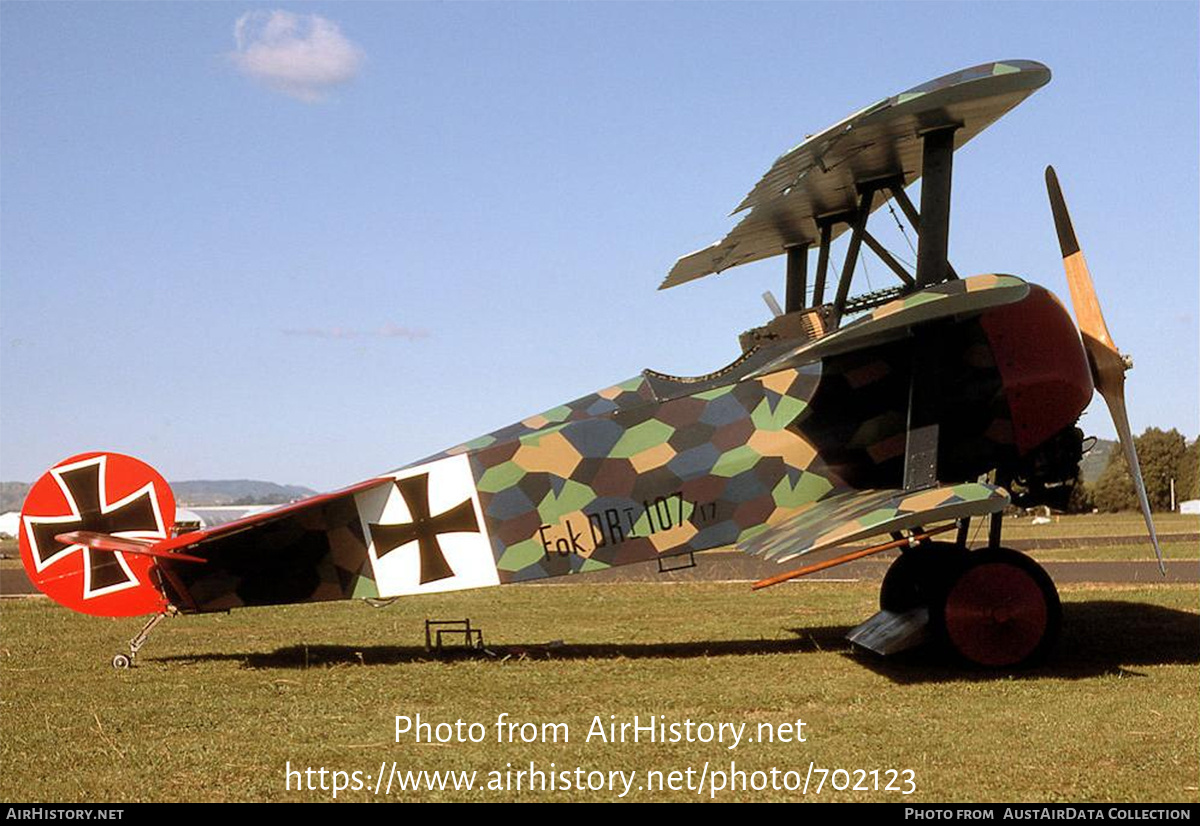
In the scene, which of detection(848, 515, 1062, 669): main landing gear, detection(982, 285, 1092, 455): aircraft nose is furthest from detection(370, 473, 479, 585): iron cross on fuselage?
detection(982, 285, 1092, 455): aircraft nose

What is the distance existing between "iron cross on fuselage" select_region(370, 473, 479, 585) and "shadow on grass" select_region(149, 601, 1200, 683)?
128 cm

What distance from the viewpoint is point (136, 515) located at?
10.8m

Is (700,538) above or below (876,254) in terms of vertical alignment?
below

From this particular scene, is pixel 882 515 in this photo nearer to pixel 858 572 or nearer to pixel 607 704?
pixel 607 704

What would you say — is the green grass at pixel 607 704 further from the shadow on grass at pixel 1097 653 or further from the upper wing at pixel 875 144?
the upper wing at pixel 875 144

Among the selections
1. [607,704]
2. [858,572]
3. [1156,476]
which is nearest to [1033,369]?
[607,704]

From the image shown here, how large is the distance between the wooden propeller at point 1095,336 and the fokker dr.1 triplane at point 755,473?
0.02 meters

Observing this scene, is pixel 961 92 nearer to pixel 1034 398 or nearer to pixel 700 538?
pixel 1034 398

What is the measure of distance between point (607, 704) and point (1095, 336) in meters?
5.84

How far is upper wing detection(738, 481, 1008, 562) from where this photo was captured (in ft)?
27.4

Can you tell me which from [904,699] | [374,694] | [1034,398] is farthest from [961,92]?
[374,694]

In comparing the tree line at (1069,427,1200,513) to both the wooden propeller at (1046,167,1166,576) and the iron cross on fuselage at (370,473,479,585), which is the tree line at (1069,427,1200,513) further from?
the iron cross on fuselage at (370,473,479,585)

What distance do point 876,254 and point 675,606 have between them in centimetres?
709

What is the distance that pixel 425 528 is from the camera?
1041 centimetres
